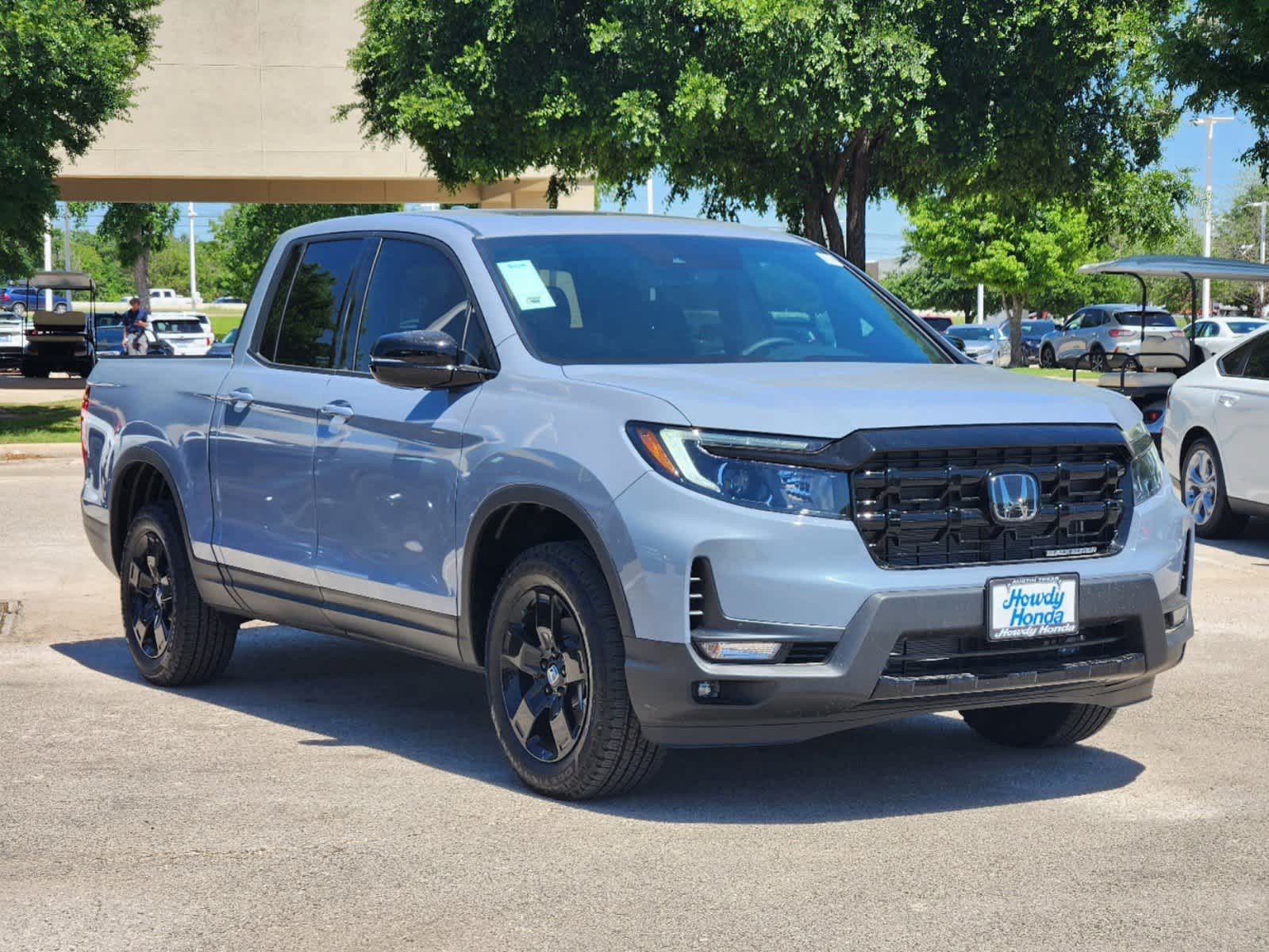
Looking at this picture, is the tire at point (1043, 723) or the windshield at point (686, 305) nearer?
the windshield at point (686, 305)

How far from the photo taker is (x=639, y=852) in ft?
17.8

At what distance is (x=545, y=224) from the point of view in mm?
7039

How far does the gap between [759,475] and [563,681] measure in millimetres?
970

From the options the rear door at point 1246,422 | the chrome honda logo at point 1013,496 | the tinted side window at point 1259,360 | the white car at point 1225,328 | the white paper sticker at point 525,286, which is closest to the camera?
the chrome honda logo at point 1013,496

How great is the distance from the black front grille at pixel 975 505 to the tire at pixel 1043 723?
1.00 meters

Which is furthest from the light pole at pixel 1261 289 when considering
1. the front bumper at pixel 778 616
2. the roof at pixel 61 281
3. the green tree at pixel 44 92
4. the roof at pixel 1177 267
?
the front bumper at pixel 778 616

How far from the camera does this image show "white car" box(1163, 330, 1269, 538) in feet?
41.9

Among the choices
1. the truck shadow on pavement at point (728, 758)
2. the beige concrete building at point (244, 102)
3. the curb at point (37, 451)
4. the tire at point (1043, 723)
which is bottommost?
the curb at point (37, 451)

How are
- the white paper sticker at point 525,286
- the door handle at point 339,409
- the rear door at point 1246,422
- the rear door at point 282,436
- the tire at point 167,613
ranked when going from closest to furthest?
the white paper sticker at point 525,286
the door handle at point 339,409
the rear door at point 282,436
the tire at point 167,613
the rear door at point 1246,422

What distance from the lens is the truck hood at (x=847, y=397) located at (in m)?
5.54

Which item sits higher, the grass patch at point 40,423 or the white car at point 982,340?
the white car at point 982,340

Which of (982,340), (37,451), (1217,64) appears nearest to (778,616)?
(1217,64)

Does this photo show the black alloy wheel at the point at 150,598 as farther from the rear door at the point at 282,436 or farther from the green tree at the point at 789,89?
the green tree at the point at 789,89

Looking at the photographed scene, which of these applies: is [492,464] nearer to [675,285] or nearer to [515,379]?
[515,379]
